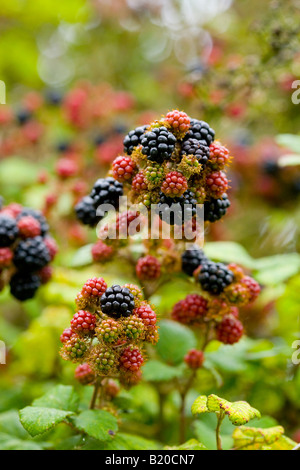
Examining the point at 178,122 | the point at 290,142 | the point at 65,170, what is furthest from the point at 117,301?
the point at 65,170

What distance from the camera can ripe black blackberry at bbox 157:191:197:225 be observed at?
1290 mm

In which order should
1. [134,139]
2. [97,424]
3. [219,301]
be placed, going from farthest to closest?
[219,301], [134,139], [97,424]

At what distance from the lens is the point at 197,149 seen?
4.27ft

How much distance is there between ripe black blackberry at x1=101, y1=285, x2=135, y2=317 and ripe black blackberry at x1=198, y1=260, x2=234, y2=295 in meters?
0.34

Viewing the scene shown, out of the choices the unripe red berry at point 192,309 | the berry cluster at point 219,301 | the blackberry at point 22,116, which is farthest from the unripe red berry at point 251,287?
the blackberry at point 22,116

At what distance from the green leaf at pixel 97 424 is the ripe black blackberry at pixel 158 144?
75 centimetres

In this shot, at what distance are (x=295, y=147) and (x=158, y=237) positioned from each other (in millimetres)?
806

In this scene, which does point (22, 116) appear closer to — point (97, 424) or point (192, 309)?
point (192, 309)

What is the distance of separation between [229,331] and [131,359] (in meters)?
0.42

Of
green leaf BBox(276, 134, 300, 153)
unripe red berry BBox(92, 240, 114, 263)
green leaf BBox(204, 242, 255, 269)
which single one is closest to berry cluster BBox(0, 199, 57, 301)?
unripe red berry BBox(92, 240, 114, 263)

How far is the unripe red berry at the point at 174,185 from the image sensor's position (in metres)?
1.24

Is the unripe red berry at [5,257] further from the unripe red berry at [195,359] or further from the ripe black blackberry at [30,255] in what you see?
the unripe red berry at [195,359]

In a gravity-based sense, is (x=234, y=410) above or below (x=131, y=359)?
below
